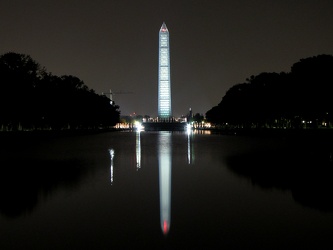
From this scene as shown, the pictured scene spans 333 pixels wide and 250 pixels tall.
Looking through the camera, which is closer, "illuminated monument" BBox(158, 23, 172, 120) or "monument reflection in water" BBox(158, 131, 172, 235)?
"monument reflection in water" BBox(158, 131, 172, 235)

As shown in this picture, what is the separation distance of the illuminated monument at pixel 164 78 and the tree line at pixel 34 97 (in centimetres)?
8673

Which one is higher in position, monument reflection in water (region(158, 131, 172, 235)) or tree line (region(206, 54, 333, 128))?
tree line (region(206, 54, 333, 128))

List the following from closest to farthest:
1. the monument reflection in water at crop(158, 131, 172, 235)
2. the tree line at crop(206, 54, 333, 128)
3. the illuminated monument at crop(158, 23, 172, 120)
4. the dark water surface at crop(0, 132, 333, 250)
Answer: the dark water surface at crop(0, 132, 333, 250)
the monument reflection in water at crop(158, 131, 172, 235)
the tree line at crop(206, 54, 333, 128)
the illuminated monument at crop(158, 23, 172, 120)

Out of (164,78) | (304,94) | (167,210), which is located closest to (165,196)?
(167,210)

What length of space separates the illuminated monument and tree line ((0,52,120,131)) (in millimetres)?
86726

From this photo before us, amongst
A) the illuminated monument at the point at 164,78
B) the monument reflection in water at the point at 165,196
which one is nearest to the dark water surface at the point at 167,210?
the monument reflection in water at the point at 165,196

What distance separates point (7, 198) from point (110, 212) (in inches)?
117

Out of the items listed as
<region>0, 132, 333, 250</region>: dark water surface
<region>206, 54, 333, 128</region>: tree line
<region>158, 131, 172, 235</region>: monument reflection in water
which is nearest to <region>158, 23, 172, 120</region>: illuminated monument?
<region>206, 54, 333, 128</region>: tree line

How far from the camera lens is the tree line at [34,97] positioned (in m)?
56.4

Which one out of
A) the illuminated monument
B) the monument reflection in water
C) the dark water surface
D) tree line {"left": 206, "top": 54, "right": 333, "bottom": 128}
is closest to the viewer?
the dark water surface

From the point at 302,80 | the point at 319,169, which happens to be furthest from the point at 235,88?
the point at 319,169

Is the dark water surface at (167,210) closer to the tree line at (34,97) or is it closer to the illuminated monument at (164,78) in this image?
the tree line at (34,97)

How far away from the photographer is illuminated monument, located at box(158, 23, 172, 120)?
18225 centimetres

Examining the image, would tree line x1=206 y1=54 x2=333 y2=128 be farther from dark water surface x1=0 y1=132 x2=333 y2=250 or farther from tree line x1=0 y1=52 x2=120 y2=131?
dark water surface x1=0 y1=132 x2=333 y2=250
